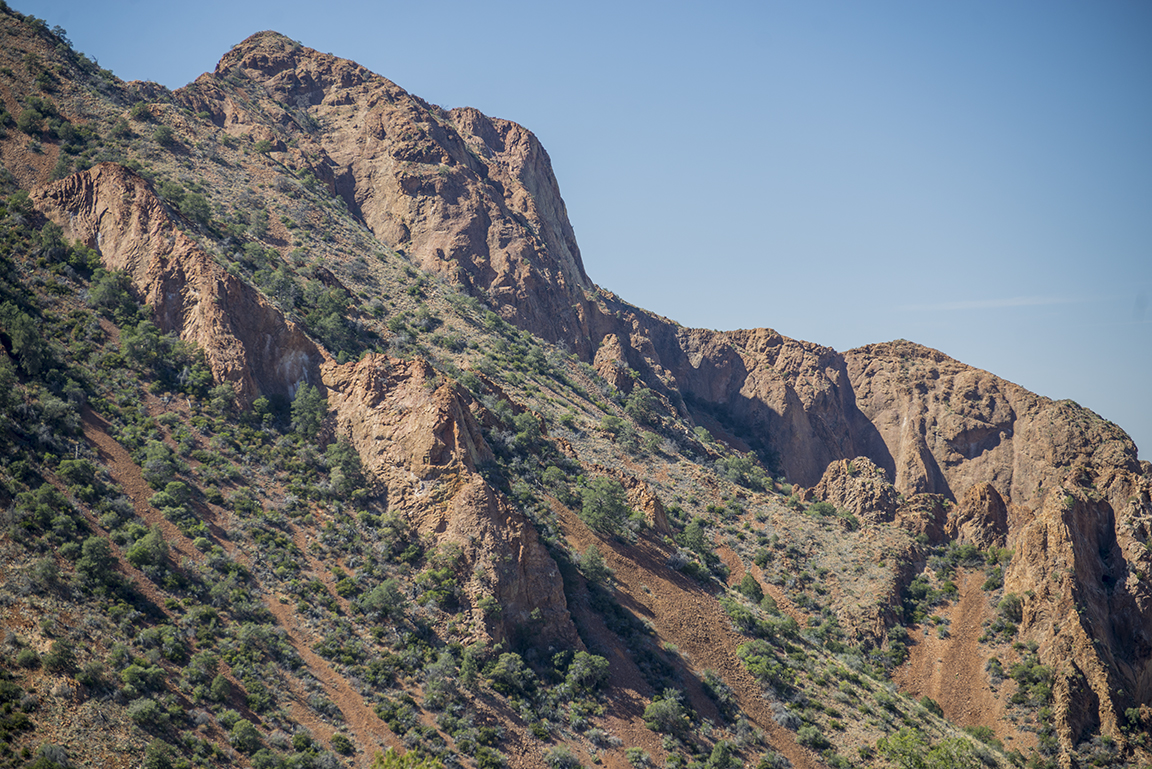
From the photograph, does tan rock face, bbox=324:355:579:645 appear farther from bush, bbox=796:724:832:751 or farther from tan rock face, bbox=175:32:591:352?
tan rock face, bbox=175:32:591:352

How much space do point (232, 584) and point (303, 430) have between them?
43.9ft

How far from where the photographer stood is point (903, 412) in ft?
341

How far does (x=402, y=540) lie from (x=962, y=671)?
36613mm

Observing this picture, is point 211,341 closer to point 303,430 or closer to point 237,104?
point 303,430

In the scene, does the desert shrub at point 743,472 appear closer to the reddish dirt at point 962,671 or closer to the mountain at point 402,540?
the mountain at point 402,540

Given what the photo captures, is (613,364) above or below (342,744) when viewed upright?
above

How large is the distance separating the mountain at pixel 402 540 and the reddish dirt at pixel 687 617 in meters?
0.20

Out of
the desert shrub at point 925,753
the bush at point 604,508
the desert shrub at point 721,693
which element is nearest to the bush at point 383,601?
the bush at point 604,508

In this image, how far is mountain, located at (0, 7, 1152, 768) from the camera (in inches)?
1344

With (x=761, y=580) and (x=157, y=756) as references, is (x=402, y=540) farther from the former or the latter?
(x=761, y=580)

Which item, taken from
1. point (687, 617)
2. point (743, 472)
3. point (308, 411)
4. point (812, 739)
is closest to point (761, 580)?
point (687, 617)

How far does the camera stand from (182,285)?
172 ft

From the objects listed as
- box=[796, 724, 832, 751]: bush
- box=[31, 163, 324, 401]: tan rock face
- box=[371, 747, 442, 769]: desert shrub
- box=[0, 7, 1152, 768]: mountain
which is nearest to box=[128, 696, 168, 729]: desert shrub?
box=[0, 7, 1152, 768]: mountain

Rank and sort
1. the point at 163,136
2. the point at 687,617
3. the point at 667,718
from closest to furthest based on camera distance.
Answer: the point at 667,718, the point at 687,617, the point at 163,136
